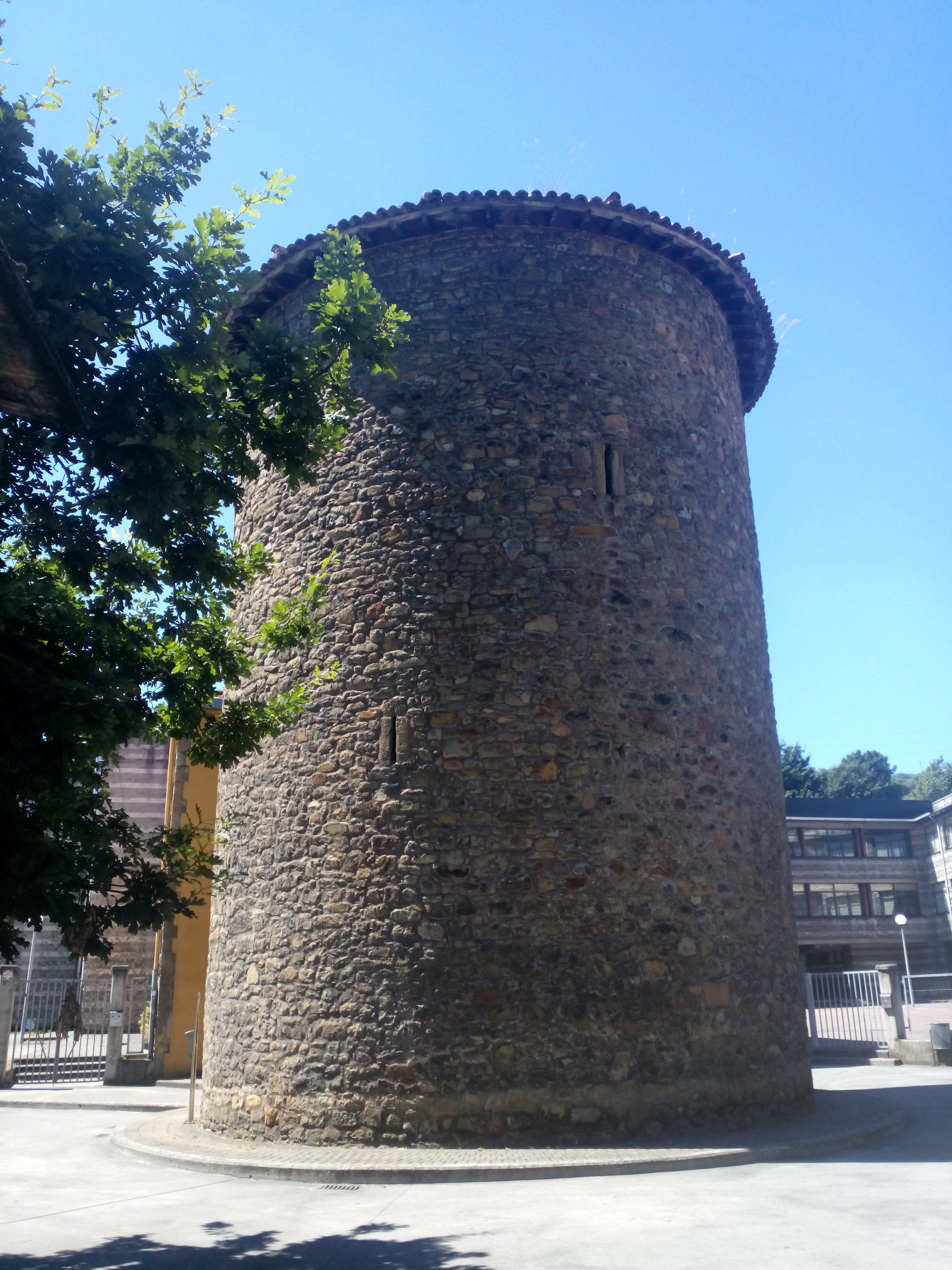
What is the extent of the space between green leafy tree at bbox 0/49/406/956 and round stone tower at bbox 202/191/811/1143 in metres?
2.74

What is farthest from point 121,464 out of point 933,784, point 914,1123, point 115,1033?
point 933,784

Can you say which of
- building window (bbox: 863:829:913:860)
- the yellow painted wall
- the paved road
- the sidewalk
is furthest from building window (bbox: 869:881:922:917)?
the paved road

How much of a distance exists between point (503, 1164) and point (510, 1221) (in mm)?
1427

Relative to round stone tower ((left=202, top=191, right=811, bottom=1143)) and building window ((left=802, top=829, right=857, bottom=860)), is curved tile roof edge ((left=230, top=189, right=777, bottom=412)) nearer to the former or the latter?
round stone tower ((left=202, top=191, right=811, bottom=1143))

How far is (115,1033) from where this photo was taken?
17.1m

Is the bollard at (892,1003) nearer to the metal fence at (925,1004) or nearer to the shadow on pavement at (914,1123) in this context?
the metal fence at (925,1004)

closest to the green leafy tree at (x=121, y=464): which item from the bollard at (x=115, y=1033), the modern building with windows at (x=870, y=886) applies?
the bollard at (x=115, y=1033)

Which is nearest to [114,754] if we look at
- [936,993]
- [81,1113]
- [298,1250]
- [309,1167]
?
[298,1250]

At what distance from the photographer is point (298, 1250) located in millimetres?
5691

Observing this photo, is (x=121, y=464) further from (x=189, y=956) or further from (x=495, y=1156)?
(x=189, y=956)

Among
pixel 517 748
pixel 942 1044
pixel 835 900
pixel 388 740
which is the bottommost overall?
pixel 942 1044

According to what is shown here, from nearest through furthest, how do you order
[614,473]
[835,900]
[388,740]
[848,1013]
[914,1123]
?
[388,740] < [914,1123] < [614,473] < [848,1013] < [835,900]

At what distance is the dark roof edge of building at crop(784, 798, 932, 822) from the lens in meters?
40.0

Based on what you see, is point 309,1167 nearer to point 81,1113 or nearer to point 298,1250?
point 298,1250
